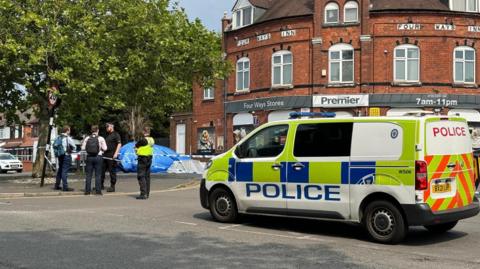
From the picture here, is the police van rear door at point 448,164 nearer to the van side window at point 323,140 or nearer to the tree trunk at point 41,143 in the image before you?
the van side window at point 323,140

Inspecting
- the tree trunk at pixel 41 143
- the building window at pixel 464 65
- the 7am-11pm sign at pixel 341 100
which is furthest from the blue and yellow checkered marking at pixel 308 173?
the building window at pixel 464 65

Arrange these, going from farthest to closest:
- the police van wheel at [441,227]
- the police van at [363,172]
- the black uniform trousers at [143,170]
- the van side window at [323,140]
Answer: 1. the black uniform trousers at [143,170]
2. the police van wheel at [441,227]
3. the van side window at [323,140]
4. the police van at [363,172]

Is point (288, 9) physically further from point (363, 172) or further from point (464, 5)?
point (363, 172)

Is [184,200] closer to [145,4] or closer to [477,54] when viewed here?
[145,4]

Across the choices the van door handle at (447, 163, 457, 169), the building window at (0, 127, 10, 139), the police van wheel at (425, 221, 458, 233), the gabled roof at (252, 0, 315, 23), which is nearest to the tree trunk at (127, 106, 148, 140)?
the gabled roof at (252, 0, 315, 23)

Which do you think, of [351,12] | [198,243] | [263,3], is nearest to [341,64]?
[351,12]

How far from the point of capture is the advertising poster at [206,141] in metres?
37.0

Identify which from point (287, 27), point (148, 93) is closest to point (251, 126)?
point (287, 27)

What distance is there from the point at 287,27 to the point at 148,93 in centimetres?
1416

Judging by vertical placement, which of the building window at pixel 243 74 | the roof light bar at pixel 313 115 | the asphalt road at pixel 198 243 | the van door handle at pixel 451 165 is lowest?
the asphalt road at pixel 198 243

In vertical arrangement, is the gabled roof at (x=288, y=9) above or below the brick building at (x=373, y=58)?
above

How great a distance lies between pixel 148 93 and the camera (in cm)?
2073

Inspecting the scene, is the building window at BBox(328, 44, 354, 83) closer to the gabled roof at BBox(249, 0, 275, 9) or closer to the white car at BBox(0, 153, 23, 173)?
the gabled roof at BBox(249, 0, 275, 9)

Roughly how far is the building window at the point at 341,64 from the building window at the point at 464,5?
6.01 metres
